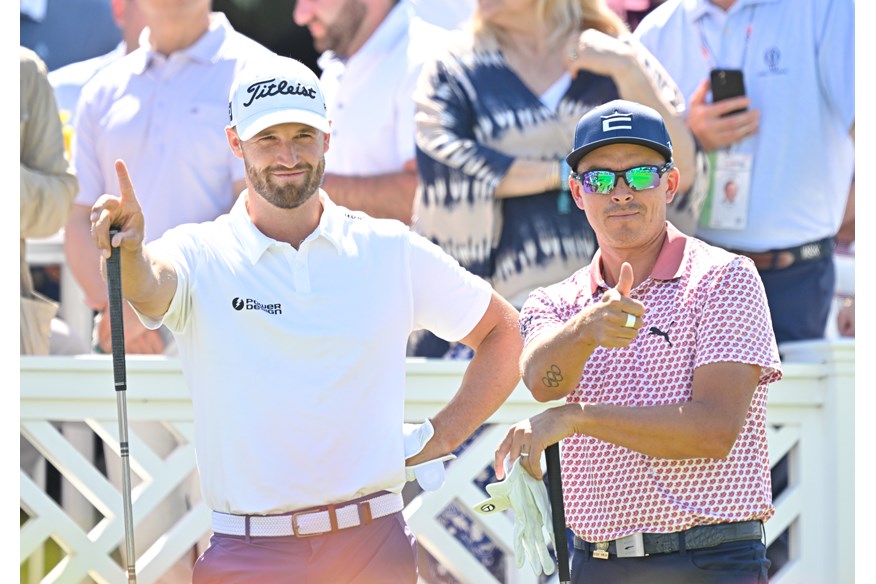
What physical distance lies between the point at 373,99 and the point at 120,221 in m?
2.66

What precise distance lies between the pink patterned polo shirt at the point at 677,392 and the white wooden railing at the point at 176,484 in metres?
1.91

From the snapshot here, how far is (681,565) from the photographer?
134 inches

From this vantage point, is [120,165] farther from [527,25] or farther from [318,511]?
[527,25]

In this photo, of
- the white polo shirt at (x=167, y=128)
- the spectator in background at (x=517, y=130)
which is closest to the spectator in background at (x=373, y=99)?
the spectator in background at (x=517, y=130)

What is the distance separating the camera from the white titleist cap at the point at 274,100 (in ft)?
13.0

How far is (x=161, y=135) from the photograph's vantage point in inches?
244

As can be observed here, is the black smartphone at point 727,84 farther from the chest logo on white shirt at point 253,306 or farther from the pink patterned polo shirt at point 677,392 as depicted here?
the chest logo on white shirt at point 253,306

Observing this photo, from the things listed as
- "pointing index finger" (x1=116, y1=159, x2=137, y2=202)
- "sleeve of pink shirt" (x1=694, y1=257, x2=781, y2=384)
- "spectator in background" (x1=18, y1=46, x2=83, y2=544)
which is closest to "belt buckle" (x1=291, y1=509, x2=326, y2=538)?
"pointing index finger" (x1=116, y1=159, x2=137, y2=202)

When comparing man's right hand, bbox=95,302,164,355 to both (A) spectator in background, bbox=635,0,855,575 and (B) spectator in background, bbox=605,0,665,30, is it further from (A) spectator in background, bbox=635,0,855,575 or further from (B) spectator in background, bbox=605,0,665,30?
(B) spectator in background, bbox=605,0,665,30

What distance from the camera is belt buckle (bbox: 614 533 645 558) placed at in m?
3.44

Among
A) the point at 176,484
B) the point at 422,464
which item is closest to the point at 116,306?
the point at 422,464

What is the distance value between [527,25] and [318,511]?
2722 mm

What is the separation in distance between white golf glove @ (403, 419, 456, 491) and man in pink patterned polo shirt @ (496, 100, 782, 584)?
2.05ft
